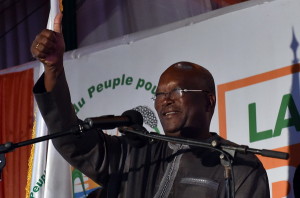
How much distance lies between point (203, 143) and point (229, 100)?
164cm

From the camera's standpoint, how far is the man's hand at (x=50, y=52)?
3.17 m

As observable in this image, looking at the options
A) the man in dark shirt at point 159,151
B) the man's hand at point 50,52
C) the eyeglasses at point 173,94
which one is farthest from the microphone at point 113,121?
the eyeglasses at point 173,94

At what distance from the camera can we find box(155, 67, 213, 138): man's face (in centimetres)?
355

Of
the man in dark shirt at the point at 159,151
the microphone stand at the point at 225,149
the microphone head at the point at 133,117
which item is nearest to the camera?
the microphone stand at the point at 225,149

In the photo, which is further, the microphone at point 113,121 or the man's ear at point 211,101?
the man's ear at point 211,101

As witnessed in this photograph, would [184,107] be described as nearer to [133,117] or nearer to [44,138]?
[133,117]

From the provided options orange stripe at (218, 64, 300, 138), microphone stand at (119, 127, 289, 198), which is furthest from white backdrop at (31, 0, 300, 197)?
microphone stand at (119, 127, 289, 198)

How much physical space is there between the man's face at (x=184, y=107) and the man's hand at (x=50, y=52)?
0.52 m


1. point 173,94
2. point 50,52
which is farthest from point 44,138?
point 173,94

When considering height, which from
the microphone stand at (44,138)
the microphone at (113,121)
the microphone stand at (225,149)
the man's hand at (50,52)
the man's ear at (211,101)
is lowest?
the microphone stand at (225,149)

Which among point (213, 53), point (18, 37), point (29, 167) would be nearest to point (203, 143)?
point (213, 53)

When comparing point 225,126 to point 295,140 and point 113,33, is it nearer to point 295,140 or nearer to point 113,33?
point 295,140

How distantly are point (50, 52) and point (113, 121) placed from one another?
0.43m

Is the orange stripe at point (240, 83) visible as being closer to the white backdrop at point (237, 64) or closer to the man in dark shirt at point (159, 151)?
the white backdrop at point (237, 64)
